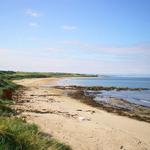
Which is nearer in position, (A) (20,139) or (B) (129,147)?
(A) (20,139)

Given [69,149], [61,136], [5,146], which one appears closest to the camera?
[5,146]

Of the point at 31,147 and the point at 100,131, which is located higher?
the point at 31,147

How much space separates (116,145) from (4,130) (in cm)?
521

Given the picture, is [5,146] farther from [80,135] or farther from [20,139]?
[80,135]

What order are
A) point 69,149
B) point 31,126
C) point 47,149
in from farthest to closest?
point 31,126, point 69,149, point 47,149

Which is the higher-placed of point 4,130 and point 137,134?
point 4,130

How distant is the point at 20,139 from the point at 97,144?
4.29 metres

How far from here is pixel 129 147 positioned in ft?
34.4

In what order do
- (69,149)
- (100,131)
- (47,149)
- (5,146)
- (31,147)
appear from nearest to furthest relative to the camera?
(5,146), (31,147), (47,149), (69,149), (100,131)

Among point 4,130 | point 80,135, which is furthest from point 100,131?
point 4,130

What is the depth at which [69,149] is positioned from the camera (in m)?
9.14

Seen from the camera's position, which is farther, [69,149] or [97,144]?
[97,144]

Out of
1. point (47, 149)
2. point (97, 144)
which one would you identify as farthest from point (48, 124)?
point (47, 149)

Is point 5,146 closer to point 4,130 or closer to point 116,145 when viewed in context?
point 4,130
